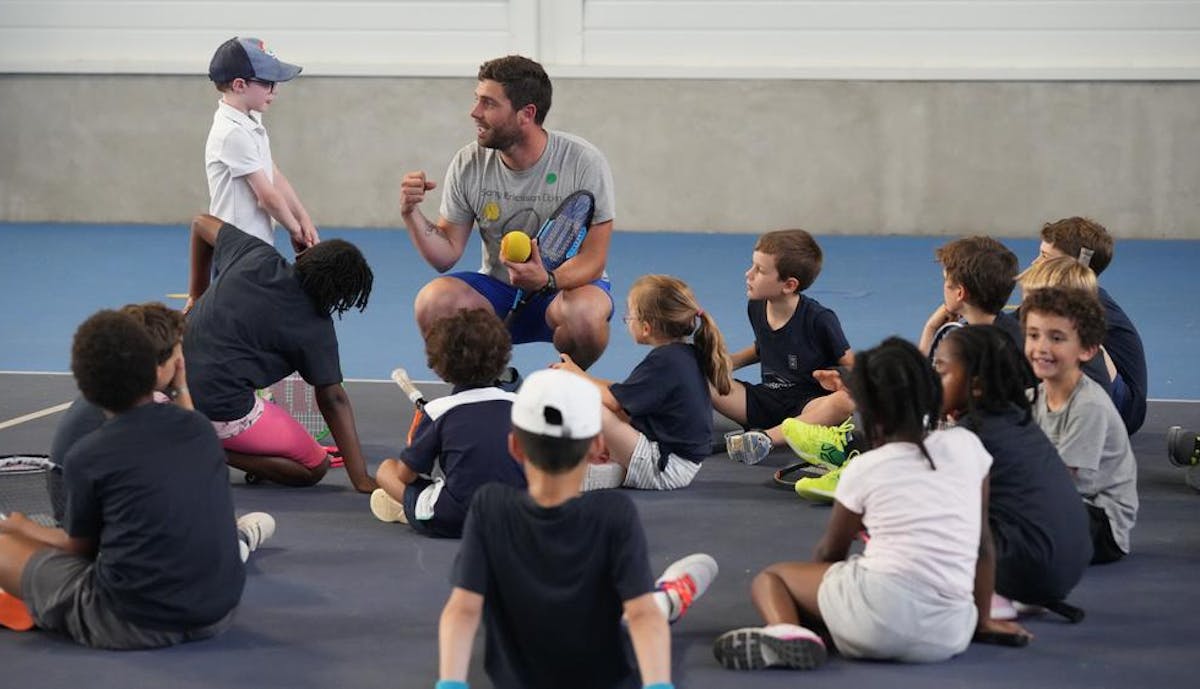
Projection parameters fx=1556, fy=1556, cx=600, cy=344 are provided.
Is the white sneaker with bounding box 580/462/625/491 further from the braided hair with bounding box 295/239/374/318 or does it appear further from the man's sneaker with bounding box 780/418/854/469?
the braided hair with bounding box 295/239/374/318

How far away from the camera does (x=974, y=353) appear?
13.5 feet

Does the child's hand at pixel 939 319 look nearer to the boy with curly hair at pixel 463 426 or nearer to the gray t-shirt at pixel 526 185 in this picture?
the gray t-shirt at pixel 526 185

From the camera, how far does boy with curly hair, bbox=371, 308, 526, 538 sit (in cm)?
474

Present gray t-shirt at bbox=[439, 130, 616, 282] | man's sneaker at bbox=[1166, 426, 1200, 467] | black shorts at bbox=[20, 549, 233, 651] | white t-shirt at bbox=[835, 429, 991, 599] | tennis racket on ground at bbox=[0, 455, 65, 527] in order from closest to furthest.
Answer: white t-shirt at bbox=[835, 429, 991, 599] → black shorts at bbox=[20, 549, 233, 651] → tennis racket on ground at bbox=[0, 455, 65, 527] → man's sneaker at bbox=[1166, 426, 1200, 467] → gray t-shirt at bbox=[439, 130, 616, 282]

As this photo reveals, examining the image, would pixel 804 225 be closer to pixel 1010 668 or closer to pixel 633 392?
pixel 633 392

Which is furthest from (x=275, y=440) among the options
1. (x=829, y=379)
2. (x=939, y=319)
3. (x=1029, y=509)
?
(x=1029, y=509)

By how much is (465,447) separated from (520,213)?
2.14 meters

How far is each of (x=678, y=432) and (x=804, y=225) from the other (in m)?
8.54

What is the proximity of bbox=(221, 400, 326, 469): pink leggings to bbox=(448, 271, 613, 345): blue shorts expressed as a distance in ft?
4.26

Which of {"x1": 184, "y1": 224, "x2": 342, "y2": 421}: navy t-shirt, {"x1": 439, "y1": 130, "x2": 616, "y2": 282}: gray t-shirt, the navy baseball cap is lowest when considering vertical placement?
{"x1": 184, "y1": 224, "x2": 342, "y2": 421}: navy t-shirt

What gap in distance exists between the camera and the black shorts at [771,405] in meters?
6.46

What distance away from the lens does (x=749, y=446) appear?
6.11 metres

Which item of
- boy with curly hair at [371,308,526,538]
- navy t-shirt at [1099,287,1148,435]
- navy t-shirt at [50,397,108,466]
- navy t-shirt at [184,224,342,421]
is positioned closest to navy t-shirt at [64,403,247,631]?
navy t-shirt at [50,397,108,466]

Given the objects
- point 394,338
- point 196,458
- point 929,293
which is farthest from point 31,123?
point 196,458
